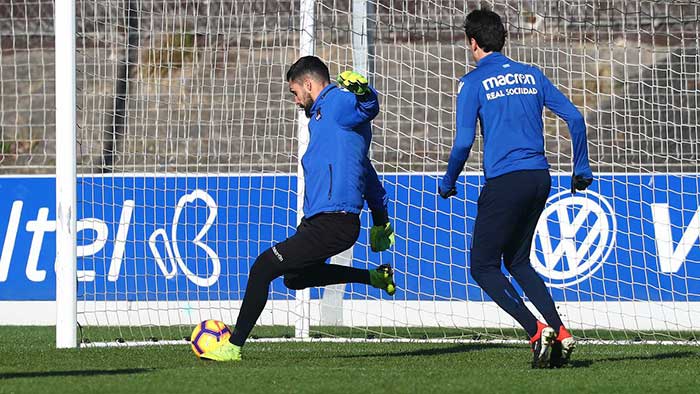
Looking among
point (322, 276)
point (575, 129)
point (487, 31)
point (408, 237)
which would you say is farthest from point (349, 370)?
point (408, 237)

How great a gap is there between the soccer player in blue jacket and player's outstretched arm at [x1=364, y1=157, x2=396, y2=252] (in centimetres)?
71

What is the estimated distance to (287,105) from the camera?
14.2 meters

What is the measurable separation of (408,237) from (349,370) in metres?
4.08

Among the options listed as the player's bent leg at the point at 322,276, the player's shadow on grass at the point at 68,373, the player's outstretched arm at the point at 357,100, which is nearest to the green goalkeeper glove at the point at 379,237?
the player's bent leg at the point at 322,276

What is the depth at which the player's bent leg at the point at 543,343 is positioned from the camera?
6.57 metres

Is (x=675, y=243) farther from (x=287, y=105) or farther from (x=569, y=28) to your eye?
(x=287, y=105)

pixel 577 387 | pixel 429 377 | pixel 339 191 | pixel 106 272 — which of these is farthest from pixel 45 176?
pixel 577 387

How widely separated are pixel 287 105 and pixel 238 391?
8.67 metres

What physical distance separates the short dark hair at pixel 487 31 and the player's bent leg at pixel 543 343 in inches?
61.0

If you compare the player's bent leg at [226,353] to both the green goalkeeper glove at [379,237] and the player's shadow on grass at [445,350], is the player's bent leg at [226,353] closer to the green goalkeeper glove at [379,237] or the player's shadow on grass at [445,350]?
the player's shadow on grass at [445,350]

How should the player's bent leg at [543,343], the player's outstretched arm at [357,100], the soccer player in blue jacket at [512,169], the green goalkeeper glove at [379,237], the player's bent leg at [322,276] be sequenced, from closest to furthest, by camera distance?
the player's bent leg at [543,343] → the soccer player in blue jacket at [512,169] → the player's outstretched arm at [357,100] → the player's bent leg at [322,276] → the green goalkeeper glove at [379,237]

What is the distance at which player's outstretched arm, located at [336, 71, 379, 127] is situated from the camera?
22.9ft

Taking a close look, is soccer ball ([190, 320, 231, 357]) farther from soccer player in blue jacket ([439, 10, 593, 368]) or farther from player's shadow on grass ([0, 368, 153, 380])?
soccer player in blue jacket ([439, 10, 593, 368])

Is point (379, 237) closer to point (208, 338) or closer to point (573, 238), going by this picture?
point (208, 338)
